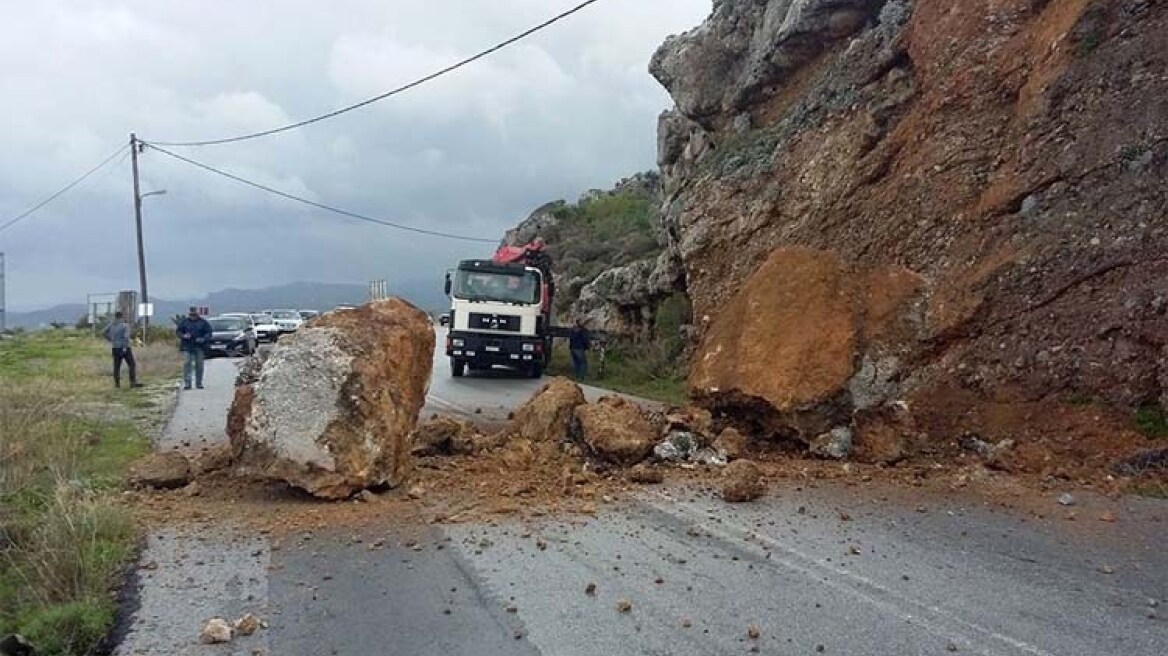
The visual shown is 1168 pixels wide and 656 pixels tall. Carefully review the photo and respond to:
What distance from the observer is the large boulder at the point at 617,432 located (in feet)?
35.8

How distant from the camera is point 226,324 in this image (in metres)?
38.4

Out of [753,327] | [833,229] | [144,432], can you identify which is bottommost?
[144,432]

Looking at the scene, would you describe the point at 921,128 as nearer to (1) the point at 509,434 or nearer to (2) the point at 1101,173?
(2) the point at 1101,173

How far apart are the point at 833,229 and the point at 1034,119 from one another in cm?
374

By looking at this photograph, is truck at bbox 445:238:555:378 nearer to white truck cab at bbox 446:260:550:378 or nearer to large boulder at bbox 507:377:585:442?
white truck cab at bbox 446:260:550:378

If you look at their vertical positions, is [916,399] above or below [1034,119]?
below

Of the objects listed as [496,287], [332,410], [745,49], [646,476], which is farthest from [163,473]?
[745,49]

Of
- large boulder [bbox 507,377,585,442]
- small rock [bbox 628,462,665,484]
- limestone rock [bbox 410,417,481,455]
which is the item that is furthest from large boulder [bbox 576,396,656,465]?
limestone rock [bbox 410,417,481,455]

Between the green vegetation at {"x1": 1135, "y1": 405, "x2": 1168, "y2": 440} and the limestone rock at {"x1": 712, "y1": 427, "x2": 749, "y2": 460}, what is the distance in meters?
4.12

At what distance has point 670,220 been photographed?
2472 cm

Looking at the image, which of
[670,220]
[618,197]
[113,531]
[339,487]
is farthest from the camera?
[618,197]

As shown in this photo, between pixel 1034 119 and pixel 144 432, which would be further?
pixel 144 432

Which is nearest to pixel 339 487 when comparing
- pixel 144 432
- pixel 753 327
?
pixel 753 327

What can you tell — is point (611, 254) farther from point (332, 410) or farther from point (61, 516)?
point (61, 516)
